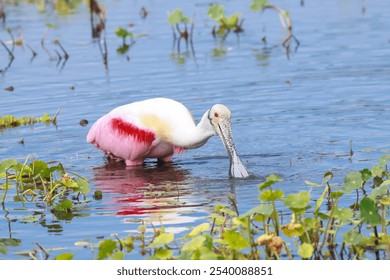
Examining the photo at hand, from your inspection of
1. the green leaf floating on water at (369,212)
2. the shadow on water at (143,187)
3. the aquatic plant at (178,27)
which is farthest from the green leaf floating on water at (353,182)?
the aquatic plant at (178,27)

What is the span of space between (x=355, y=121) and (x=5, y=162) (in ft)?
14.3

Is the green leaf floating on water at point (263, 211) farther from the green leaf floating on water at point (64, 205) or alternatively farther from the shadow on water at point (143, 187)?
the green leaf floating on water at point (64, 205)

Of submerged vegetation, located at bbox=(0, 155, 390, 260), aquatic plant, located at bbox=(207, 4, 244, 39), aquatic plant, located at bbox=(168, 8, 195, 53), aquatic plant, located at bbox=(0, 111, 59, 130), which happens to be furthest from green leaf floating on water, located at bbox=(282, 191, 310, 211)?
aquatic plant, located at bbox=(207, 4, 244, 39)

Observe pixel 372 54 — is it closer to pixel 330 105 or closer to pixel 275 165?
pixel 330 105

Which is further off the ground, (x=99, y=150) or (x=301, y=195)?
(x=301, y=195)

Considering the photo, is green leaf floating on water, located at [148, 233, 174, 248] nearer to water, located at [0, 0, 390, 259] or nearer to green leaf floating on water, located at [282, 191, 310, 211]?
water, located at [0, 0, 390, 259]

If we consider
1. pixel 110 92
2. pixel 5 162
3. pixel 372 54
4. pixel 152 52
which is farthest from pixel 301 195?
pixel 152 52

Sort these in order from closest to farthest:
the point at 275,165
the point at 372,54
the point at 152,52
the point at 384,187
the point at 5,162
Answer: the point at 384,187, the point at 5,162, the point at 275,165, the point at 372,54, the point at 152,52

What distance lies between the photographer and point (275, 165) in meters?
10.1

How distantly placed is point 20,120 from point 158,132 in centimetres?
257

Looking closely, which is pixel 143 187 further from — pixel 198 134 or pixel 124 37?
pixel 124 37

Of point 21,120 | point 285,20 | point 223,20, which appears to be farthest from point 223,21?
point 21,120

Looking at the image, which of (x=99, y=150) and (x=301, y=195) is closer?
(x=301, y=195)

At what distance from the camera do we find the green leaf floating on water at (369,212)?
6656mm
